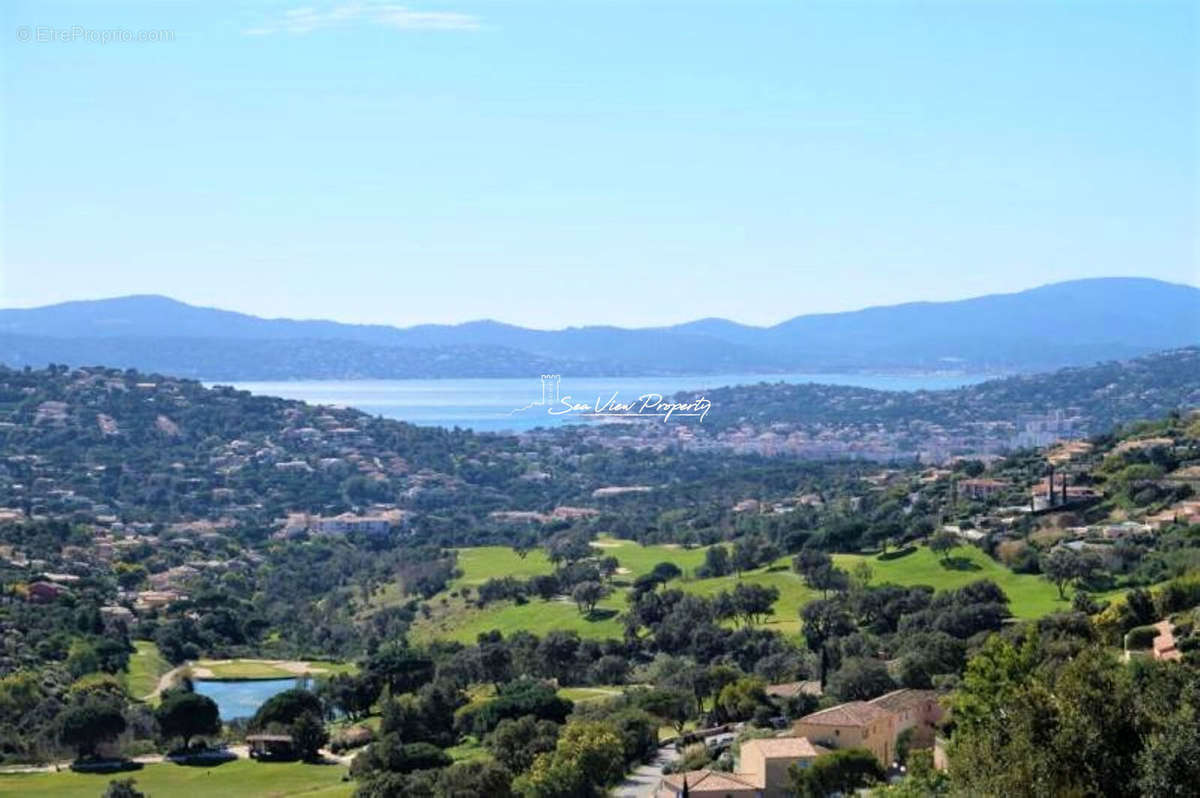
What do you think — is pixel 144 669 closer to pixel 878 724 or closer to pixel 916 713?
pixel 916 713

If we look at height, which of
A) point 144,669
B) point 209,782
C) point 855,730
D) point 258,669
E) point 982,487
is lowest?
point 258,669

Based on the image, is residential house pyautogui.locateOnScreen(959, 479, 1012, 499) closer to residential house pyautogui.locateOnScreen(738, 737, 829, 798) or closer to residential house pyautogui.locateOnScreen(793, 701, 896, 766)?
residential house pyautogui.locateOnScreen(793, 701, 896, 766)

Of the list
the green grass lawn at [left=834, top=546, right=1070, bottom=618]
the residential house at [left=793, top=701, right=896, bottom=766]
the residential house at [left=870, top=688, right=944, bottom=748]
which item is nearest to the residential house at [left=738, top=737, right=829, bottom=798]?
the residential house at [left=793, top=701, right=896, bottom=766]

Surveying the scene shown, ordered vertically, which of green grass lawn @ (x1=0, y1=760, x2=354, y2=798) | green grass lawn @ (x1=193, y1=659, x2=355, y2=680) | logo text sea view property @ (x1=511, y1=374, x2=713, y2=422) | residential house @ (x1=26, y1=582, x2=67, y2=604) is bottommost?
green grass lawn @ (x1=193, y1=659, x2=355, y2=680)

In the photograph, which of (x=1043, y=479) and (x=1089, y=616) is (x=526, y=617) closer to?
(x=1043, y=479)

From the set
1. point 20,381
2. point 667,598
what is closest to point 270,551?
point 667,598

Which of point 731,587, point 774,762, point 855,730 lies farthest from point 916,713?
point 731,587

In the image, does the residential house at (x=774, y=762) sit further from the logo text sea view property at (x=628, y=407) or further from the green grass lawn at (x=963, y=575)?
the logo text sea view property at (x=628, y=407)
